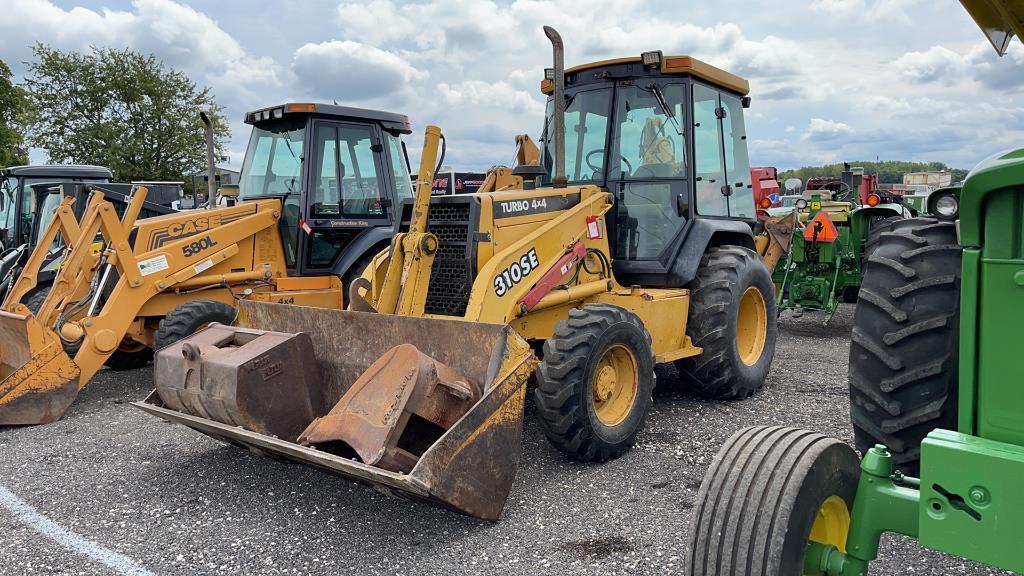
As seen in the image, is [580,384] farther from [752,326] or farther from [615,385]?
[752,326]

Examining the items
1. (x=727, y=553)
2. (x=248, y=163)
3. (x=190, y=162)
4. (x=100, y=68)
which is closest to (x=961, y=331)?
(x=727, y=553)

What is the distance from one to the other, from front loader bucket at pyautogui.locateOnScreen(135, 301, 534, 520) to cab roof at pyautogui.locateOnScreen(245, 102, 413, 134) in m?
3.27

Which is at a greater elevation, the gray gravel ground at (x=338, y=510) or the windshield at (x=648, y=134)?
the windshield at (x=648, y=134)

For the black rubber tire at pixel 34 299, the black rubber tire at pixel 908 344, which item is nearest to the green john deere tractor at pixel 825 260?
the black rubber tire at pixel 908 344

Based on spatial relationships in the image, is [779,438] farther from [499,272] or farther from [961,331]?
[499,272]

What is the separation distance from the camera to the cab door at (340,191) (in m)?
7.43

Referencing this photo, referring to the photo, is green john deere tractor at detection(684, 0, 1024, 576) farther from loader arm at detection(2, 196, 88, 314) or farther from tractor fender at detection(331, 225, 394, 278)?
loader arm at detection(2, 196, 88, 314)

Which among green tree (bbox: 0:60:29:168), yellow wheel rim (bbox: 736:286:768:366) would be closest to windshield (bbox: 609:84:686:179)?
yellow wheel rim (bbox: 736:286:768:366)

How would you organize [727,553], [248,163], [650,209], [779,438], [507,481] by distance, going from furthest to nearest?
[248,163] < [650,209] < [507,481] < [779,438] < [727,553]

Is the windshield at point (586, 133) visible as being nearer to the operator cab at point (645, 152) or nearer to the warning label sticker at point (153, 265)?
the operator cab at point (645, 152)

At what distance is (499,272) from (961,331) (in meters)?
2.87

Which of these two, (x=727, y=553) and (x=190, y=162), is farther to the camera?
(x=190, y=162)

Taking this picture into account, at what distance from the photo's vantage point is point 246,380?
12.8 feet

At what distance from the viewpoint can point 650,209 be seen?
227 inches
